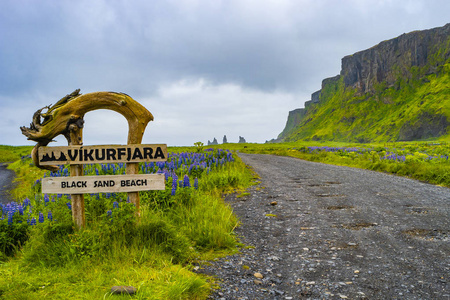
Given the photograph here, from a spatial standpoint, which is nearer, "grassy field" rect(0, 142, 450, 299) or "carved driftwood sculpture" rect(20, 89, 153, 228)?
"grassy field" rect(0, 142, 450, 299)

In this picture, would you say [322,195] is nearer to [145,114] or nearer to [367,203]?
[367,203]

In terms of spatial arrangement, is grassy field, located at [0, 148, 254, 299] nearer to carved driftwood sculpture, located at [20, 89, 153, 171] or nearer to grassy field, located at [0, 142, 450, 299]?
grassy field, located at [0, 142, 450, 299]

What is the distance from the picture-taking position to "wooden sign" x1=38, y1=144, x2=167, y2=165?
5.89 metres

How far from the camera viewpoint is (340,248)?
583 centimetres

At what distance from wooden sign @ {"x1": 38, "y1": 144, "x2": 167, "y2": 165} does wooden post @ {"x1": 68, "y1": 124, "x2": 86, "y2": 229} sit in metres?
0.22

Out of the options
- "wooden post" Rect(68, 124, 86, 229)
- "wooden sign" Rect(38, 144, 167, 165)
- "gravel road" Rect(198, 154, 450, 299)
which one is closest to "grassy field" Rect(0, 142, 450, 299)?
"wooden post" Rect(68, 124, 86, 229)

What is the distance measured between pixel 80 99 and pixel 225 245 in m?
4.54

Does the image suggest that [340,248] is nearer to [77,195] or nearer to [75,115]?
[77,195]

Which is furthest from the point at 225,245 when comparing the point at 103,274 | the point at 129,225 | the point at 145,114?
the point at 145,114

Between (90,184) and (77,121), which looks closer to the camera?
(90,184)

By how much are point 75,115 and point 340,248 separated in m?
6.42

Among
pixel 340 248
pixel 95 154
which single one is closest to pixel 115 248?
pixel 95 154

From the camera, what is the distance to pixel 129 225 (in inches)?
217

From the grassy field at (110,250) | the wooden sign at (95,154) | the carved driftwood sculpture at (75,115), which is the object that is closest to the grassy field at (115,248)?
the grassy field at (110,250)
